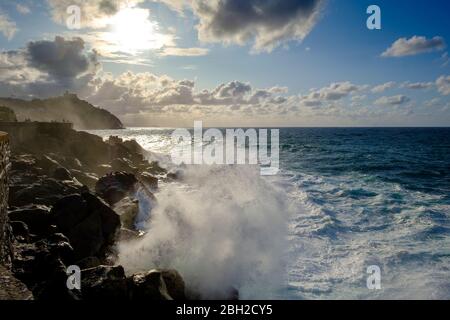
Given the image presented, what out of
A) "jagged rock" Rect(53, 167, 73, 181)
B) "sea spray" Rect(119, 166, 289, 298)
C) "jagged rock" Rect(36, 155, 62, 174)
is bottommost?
"sea spray" Rect(119, 166, 289, 298)

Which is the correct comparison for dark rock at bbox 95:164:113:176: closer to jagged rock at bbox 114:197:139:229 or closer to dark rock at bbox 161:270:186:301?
jagged rock at bbox 114:197:139:229

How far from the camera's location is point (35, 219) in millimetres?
11680

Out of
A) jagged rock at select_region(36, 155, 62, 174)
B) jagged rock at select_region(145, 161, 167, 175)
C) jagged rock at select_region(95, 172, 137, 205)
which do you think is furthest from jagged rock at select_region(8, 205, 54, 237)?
jagged rock at select_region(145, 161, 167, 175)

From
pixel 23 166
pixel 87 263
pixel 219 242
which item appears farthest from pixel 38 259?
pixel 23 166

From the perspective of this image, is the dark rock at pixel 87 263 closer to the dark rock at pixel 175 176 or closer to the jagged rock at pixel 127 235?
the jagged rock at pixel 127 235

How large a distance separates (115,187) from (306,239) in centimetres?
1031

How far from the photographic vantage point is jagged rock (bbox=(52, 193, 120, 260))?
11.2m

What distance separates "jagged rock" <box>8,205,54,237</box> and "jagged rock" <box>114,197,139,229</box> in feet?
12.2

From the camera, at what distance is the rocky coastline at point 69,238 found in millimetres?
7973

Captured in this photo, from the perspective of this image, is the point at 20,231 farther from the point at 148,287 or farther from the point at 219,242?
the point at 219,242

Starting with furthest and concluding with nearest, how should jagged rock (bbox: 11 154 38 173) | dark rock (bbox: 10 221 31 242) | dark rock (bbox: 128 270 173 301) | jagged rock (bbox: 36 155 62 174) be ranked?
jagged rock (bbox: 36 155 62 174) < jagged rock (bbox: 11 154 38 173) < dark rock (bbox: 10 221 31 242) < dark rock (bbox: 128 270 173 301)

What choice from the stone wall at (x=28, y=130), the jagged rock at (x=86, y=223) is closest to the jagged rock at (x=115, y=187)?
the jagged rock at (x=86, y=223)

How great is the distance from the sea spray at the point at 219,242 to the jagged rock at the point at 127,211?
3.05ft
